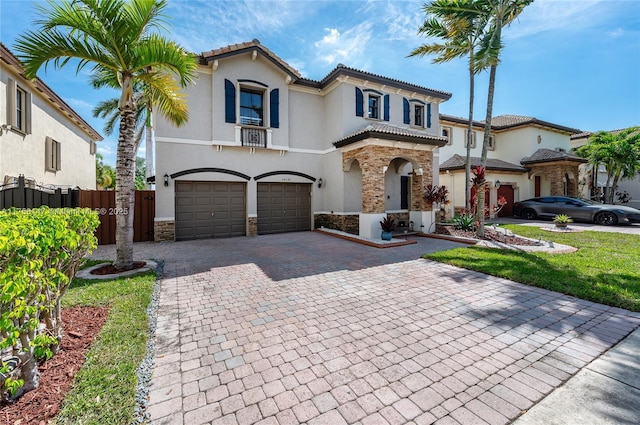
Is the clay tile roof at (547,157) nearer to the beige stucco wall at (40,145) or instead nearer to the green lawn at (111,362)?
the green lawn at (111,362)

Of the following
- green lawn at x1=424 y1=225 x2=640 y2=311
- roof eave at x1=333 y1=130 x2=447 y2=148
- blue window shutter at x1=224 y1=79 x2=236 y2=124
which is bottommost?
green lawn at x1=424 y1=225 x2=640 y2=311

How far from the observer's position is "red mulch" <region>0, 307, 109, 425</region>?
221 centimetres

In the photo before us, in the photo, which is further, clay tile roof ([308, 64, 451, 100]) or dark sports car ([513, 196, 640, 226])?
dark sports car ([513, 196, 640, 226])

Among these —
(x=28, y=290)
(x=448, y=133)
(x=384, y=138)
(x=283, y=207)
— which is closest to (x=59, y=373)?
(x=28, y=290)

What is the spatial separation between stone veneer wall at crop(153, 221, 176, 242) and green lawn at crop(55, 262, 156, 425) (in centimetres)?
601

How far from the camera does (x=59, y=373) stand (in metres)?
2.75

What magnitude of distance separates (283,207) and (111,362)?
1072 centimetres

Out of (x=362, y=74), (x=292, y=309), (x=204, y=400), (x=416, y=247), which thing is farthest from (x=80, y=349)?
(x=362, y=74)

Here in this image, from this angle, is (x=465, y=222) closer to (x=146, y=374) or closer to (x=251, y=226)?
(x=251, y=226)

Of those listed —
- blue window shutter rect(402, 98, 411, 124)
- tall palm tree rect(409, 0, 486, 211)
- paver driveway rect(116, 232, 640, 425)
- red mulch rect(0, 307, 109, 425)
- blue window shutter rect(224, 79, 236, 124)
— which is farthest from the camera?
blue window shutter rect(402, 98, 411, 124)

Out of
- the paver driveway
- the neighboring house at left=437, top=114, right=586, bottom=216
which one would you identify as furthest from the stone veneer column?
the neighboring house at left=437, top=114, right=586, bottom=216

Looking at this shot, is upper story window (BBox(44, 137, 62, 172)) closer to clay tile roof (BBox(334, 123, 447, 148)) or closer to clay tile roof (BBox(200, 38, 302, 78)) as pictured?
clay tile roof (BBox(200, 38, 302, 78))

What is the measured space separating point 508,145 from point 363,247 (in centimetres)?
1980

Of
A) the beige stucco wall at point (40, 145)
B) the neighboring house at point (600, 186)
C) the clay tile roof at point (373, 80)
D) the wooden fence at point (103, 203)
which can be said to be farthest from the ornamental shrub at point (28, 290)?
the neighboring house at point (600, 186)
